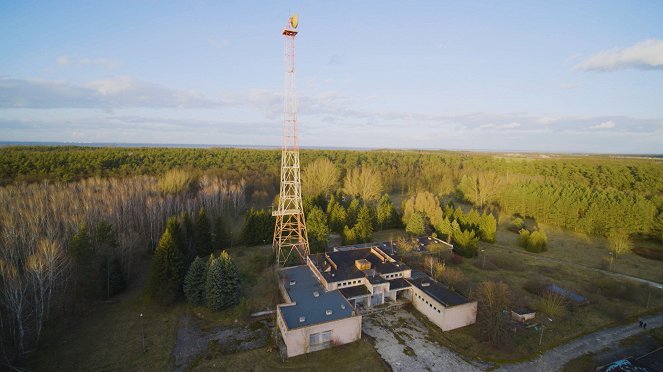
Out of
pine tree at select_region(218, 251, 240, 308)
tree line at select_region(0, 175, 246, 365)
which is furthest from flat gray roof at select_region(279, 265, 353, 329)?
tree line at select_region(0, 175, 246, 365)

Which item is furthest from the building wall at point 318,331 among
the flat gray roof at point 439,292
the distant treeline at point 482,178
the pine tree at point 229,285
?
the distant treeline at point 482,178

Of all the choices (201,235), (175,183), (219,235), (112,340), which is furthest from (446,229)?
(175,183)

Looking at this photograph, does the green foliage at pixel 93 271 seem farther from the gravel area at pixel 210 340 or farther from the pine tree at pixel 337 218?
the pine tree at pixel 337 218

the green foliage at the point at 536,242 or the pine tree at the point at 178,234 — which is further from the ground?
the pine tree at the point at 178,234

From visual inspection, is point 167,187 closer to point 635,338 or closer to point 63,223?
point 63,223

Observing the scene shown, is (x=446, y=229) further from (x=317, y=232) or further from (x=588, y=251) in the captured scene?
(x=588, y=251)

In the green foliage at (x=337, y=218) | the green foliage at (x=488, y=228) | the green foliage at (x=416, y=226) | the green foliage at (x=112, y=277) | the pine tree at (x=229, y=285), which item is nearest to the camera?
the pine tree at (x=229, y=285)

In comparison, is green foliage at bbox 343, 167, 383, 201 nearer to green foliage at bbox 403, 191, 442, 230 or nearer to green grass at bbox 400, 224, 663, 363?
green foliage at bbox 403, 191, 442, 230
